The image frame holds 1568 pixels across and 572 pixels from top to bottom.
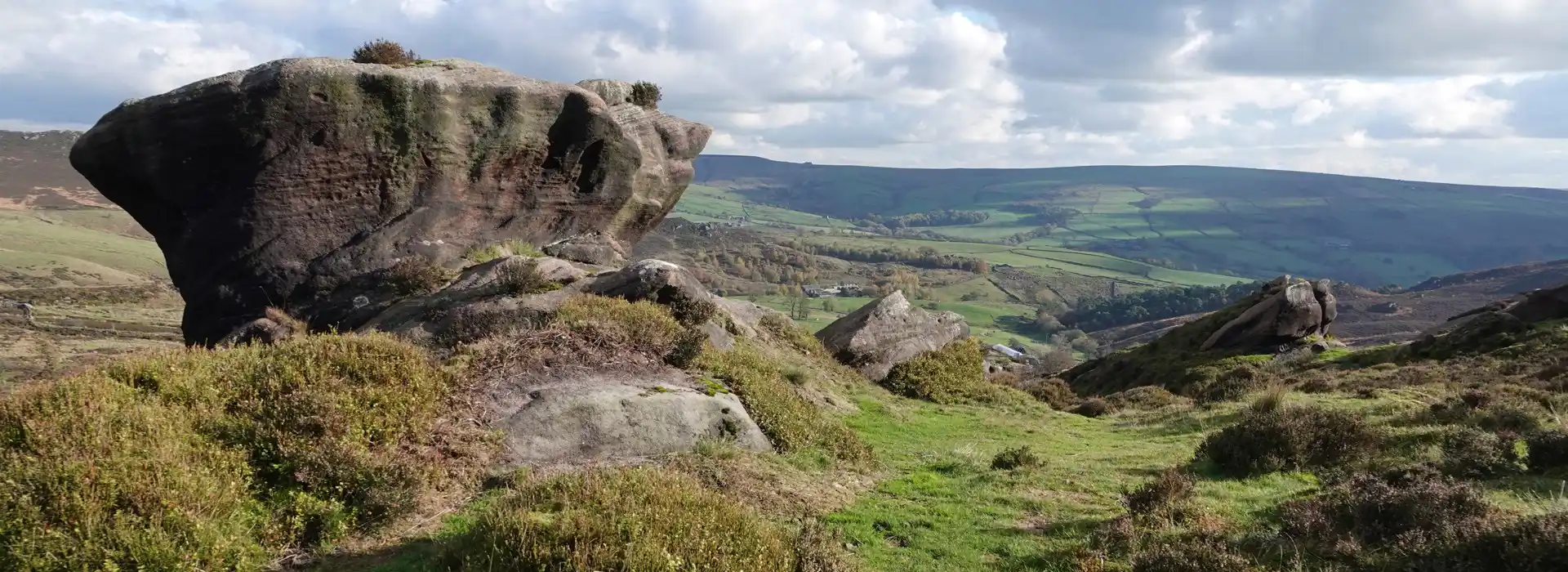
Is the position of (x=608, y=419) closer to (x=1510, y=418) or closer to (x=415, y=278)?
(x=415, y=278)

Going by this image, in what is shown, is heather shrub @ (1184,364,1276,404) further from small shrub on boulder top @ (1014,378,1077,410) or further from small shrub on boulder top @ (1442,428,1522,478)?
small shrub on boulder top @ (1442,428,1522,478)

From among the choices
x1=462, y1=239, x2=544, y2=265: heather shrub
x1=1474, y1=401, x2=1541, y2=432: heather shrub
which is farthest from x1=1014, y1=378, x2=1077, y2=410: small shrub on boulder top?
x1=462, y1=239, x2=544, y2=265: heather shrub

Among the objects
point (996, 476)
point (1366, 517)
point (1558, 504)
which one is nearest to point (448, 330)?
point (996, 476)

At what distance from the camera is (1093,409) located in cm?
3030

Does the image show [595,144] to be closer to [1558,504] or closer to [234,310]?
[234,310]

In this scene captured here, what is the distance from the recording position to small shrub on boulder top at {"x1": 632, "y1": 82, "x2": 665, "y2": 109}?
34469 mm

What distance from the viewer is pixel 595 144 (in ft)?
97.2

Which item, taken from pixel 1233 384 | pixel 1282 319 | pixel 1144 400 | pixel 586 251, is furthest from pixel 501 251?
pixel 1282 319

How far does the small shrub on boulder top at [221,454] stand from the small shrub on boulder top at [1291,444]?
12.1 m

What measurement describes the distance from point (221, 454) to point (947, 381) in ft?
73.3

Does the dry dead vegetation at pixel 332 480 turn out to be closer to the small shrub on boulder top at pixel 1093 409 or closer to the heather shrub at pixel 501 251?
the heather shrub at pixel 501 251

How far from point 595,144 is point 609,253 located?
13.0 feet

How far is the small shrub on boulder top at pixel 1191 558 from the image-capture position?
7.99 m

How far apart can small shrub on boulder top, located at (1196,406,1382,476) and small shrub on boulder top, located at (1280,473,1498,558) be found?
3.51 metres
